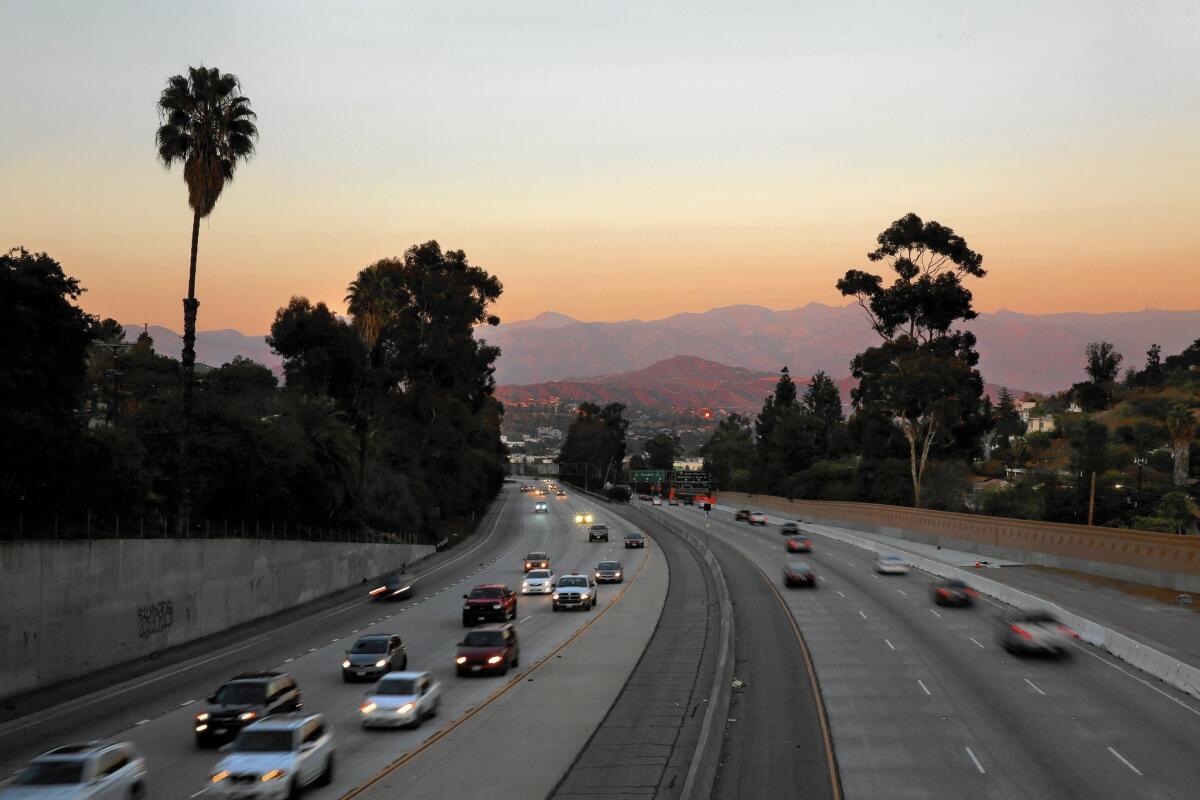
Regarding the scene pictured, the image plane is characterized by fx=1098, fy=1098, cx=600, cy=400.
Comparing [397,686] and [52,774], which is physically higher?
[52,774]

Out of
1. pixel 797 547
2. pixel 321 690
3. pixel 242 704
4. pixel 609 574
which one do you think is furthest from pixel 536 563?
pixel 242 704

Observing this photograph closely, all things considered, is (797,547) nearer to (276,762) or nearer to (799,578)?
(799,578)

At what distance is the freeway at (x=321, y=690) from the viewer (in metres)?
23.4

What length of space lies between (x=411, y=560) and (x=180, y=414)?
98.4 ft

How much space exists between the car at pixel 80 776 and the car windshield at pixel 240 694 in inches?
225

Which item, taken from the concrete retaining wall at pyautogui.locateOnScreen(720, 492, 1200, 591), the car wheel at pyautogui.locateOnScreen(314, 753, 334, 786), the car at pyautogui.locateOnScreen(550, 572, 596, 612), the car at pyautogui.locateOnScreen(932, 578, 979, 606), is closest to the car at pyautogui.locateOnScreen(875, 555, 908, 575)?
the concrete retaining wall at pyautogui.locateOnScreen(720, 492, 1200, 591)

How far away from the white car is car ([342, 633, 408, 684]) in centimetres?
2390

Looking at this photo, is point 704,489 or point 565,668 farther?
point 704,489

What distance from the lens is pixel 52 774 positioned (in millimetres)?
18219

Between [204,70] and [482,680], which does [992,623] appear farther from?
[204,70]

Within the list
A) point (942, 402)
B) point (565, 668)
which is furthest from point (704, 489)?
point (565, 668)

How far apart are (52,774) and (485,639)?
17.1 meters

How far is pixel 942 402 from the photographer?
102 meters

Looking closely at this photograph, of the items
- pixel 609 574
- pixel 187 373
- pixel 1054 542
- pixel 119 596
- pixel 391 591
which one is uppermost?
A: pixel 187 373
